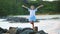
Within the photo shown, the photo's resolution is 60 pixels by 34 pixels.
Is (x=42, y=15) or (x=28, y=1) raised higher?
(x=28, y=1)

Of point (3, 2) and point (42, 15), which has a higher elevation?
point (3, 2)

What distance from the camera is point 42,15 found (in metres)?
6.97

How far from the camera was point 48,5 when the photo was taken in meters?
7.53

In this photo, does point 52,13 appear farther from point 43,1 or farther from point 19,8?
point 19,8

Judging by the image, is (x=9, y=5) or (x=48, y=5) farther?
(x=48, y=5)

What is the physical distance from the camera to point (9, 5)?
23.1 ft

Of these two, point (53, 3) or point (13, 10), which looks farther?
point (53, 3)

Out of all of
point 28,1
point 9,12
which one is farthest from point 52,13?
point 9,12

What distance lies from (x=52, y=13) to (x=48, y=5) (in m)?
0.41

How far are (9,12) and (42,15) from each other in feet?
3.36

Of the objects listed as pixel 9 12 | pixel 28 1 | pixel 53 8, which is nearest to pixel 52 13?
pixel 53 8

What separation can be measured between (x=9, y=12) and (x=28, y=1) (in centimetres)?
68

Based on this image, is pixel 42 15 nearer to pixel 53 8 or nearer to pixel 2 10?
pixel 53 8

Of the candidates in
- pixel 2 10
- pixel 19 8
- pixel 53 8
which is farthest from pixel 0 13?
pixel 53 8
